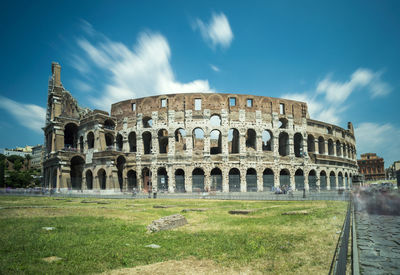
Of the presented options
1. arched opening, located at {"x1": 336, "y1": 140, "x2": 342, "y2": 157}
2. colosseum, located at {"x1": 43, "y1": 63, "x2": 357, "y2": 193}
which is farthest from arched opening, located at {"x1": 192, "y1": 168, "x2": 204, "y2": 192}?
arched opening, located at {"x1": 336, "y1": 140, "x2": 342, "y2": 157}

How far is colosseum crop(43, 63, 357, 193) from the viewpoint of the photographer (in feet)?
103

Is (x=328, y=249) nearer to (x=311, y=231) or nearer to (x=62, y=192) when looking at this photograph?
(x=311, y=231)

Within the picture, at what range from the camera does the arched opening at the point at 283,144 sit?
35156 mm

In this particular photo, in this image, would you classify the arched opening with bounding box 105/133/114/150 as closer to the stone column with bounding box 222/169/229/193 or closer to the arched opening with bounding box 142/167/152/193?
the arched opening with bounding box 142/167/152/193

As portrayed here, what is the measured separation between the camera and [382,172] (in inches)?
3506

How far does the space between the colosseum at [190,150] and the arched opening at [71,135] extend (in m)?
1.74

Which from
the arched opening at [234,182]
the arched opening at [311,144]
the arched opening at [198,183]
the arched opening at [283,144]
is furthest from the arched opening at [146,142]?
the arched opening at [311,144]

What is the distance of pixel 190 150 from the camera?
31859 millimetres

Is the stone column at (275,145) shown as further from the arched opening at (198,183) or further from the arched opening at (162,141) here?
the arched opening at (162,141)

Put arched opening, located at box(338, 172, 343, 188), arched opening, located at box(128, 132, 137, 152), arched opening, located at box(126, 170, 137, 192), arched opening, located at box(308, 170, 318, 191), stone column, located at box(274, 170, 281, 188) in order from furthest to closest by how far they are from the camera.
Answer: arched opening, located at box(338, 172, 343, 188)
arched opening, located at box(128, 132, 137, 152)
arched opening, located at box(308, 170, 318, 191)
arched opening, located at box(126, 170, 137, 192)
stone column, located at box(274, 170, 281, 188)

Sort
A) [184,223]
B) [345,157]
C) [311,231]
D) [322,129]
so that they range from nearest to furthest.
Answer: [311,231] < [184,223] < [322,129] < [345,157]

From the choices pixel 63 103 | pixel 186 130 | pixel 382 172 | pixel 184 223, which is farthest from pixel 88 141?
pixel 382 172

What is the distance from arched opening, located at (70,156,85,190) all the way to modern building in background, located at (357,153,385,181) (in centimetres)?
9290

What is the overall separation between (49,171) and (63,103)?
10.7 metres
